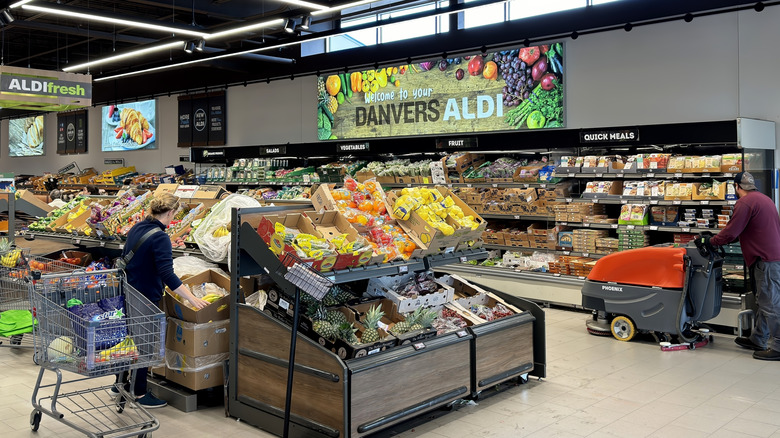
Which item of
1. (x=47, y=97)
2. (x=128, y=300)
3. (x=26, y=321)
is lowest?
(x=26, y=321)

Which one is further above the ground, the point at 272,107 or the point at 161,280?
the point at 272,107

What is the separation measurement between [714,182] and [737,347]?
1801mm

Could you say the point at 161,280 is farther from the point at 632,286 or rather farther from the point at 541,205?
the point at 541,205

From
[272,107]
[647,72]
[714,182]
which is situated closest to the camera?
[714,182]

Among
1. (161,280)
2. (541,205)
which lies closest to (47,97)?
(161,280)

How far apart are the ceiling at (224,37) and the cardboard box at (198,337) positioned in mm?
4049

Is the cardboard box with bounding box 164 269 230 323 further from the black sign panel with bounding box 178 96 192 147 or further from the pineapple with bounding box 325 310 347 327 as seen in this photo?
the black sign panel with bounding box 178 96 192 147

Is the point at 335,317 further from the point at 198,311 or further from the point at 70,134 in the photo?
the point at 70,134

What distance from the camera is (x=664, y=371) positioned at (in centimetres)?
598

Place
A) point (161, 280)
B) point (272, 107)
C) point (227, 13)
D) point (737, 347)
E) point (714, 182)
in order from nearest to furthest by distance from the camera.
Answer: point (161, 280)
point (737, 347)
point (714, 182)
point (227, 13)
point (272, 107)

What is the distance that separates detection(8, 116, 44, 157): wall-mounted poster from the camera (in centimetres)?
2116

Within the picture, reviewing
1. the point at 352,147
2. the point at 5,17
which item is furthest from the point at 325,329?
the point at 5,17

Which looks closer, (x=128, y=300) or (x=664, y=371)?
(x=128, y=300)

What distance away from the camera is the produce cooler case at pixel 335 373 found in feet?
13.3
